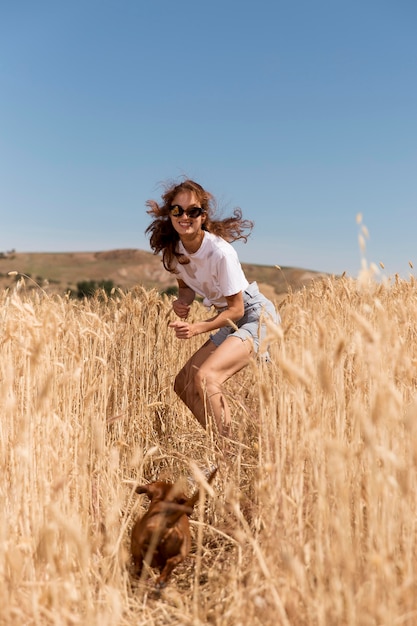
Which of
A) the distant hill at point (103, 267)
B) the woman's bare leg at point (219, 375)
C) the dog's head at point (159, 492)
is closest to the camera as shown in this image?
the dog's head at point (159, 492)

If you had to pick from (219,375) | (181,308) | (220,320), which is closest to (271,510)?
(219,375)

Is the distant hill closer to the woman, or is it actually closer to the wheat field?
the woman

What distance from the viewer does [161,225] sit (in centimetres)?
338

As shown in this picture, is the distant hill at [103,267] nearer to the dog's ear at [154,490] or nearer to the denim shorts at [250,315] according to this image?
the denim shorts at [250,315]

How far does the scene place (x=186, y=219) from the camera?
10.3 feet

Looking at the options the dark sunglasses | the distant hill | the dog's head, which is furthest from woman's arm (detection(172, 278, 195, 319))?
the distant hill

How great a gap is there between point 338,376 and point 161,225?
1739 millimetres

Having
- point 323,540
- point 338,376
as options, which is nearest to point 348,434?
point 338,376

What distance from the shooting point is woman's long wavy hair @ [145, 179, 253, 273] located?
3266 millimetres

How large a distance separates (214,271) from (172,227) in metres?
0.44

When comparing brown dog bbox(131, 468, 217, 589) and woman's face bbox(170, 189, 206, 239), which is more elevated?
woman's face bbox(170, 189, 206, 239)

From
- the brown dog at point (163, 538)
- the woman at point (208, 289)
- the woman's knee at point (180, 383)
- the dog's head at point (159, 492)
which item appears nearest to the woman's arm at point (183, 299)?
the woman at point (208, 289)

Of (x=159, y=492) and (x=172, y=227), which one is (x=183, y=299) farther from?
(x=159, y=492)

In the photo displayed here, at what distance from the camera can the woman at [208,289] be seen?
2.88 metres
